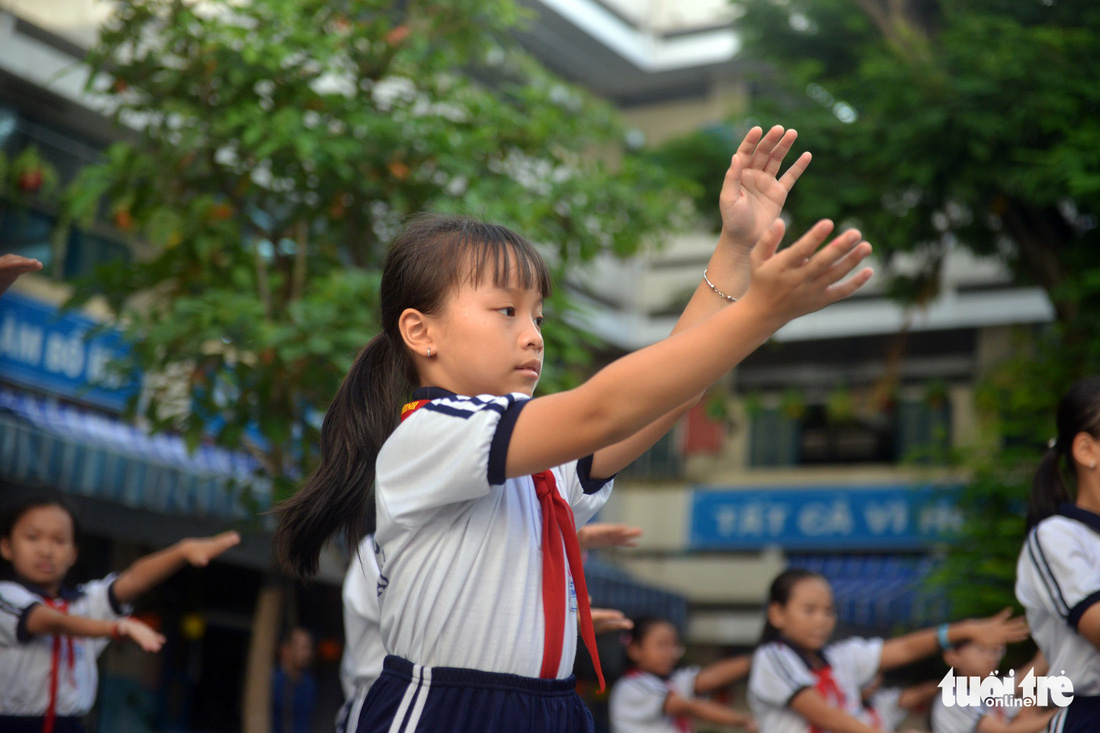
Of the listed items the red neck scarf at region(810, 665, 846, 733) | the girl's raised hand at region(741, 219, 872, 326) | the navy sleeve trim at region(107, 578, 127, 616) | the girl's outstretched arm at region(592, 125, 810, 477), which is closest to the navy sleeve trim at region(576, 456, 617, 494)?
the girl's outstretched arm at region(592, 125, 810, 477)

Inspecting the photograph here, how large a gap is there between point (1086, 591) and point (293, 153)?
11.5ft

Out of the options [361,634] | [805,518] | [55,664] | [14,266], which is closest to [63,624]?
[55,664]

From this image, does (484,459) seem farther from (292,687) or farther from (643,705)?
(292,687)

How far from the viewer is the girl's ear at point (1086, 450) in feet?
9.07

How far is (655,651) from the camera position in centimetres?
597

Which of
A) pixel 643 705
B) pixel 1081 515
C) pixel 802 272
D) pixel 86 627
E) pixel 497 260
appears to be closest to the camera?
pixel 802 272

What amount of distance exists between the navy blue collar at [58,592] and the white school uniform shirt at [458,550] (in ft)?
7.63

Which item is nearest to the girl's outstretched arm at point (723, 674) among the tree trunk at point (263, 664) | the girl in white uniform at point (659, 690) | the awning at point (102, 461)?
the girl in white uniform at point (659, 690)

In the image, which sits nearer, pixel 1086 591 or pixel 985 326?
pixel 1086 591

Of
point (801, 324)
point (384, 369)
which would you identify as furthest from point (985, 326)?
point (384, 369)

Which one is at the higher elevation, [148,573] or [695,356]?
[695,356]

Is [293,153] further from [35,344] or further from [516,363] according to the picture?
[35,344]

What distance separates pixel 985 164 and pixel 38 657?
16.4 feet

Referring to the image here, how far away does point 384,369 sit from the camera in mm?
1958
